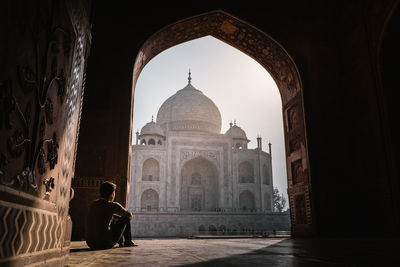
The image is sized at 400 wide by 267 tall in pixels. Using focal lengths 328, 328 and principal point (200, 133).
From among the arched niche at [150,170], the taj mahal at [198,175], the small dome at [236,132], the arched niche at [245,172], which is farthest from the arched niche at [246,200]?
the arched niche at [150,170]

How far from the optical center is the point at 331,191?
15.0ft

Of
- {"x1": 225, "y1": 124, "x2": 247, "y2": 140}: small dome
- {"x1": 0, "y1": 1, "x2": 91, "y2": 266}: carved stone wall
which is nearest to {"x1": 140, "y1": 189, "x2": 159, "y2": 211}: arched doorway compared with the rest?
{"x1": 225, "y1": 124, "x2": 247, "y2": 140}: small dome

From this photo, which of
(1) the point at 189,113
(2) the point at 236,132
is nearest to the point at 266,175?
(2) the point at 236,132

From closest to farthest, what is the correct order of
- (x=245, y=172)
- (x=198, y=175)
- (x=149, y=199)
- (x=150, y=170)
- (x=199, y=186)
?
(x=149, y=199) < (x=150, y=170) < (x=199, y=186) < (x=198, y=175) < (x=245, y=172)

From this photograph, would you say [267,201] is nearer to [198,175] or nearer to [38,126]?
[198,175]

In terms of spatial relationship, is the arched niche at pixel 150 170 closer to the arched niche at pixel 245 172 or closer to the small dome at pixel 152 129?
the small dome at pixel 152 129

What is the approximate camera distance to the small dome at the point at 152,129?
70.2 ft

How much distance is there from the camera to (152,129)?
2150 cm

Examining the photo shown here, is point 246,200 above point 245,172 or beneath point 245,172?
beneath

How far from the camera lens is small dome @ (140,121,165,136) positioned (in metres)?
21.4

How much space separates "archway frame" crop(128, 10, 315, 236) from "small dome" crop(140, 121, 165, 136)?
15997mm

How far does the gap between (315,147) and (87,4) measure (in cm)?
392

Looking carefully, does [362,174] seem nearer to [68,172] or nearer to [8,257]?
[68,172]

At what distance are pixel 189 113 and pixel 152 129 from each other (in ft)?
9.52
